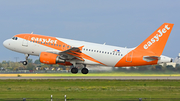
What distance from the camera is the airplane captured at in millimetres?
44094

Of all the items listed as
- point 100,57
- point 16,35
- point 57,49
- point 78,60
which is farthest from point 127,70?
point 16,35

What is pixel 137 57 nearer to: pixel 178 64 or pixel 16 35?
pixel 178 64

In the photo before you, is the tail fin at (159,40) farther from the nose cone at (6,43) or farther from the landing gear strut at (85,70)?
the nose cone at (6,43)

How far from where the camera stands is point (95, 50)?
45.6m

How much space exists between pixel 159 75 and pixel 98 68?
9.12 meters

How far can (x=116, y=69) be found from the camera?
4694cm

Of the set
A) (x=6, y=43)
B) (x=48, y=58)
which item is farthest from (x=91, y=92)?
(x=6, y=43)

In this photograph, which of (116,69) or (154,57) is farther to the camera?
(116,69)

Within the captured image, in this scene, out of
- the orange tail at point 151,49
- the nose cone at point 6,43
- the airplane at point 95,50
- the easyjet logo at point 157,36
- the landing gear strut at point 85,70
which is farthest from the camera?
the nose cone at point 6,43

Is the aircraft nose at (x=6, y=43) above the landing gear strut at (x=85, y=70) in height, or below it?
above

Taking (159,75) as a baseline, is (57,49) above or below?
above

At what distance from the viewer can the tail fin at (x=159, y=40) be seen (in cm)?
4428

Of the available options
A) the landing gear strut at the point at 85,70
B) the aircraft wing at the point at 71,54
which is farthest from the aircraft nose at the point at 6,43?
the landing gear strut at the point at 85,70

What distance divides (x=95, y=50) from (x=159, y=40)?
9259 mm
